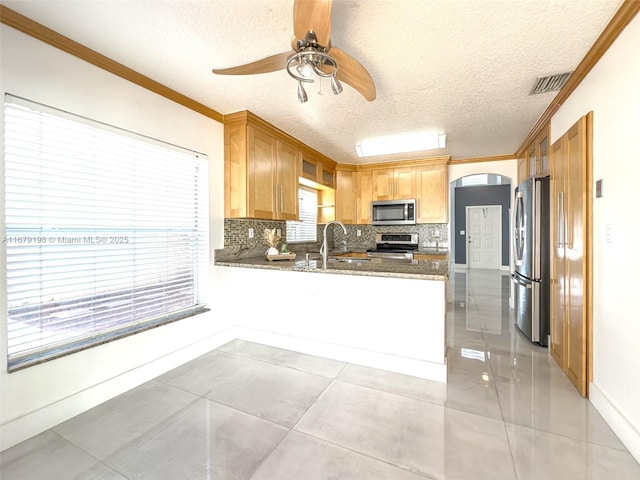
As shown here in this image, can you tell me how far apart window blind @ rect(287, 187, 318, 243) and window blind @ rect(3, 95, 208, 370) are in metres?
1.84

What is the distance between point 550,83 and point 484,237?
700 centimetres

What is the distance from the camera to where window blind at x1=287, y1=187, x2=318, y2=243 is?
14.1 ft

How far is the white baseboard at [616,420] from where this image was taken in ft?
4.77

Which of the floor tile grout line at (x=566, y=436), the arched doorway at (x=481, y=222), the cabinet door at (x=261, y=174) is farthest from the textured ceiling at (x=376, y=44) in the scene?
the arched doorway at (x=481, y=222)

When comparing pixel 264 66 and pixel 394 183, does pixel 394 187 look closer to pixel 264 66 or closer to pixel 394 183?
pixel 394 183

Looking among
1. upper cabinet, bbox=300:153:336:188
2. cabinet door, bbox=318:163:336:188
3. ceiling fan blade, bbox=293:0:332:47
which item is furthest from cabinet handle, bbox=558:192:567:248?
cabinet door, bbox=318:163:336:188

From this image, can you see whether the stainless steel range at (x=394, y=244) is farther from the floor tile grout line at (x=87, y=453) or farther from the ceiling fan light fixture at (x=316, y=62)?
the floor tile grout line at (x=87, y=453)

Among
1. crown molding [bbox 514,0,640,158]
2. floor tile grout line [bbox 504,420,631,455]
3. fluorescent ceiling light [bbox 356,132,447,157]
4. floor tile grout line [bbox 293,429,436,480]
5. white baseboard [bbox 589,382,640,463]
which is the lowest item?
floor tile grout line [bbox 293,429,436,480]

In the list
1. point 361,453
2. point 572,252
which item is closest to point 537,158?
point 572,252

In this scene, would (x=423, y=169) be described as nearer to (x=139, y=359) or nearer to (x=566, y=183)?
(x=566, y=183)

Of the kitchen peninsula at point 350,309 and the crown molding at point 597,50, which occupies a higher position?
the crown molding at point 597,50

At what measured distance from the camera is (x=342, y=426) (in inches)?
67.3

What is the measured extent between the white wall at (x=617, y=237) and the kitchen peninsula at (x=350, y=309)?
91 cm

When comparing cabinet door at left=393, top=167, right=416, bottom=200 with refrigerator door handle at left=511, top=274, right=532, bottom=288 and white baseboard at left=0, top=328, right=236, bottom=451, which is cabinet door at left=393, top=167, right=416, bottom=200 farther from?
white baseboard at left=0, top=328, right=236, bottom=451
